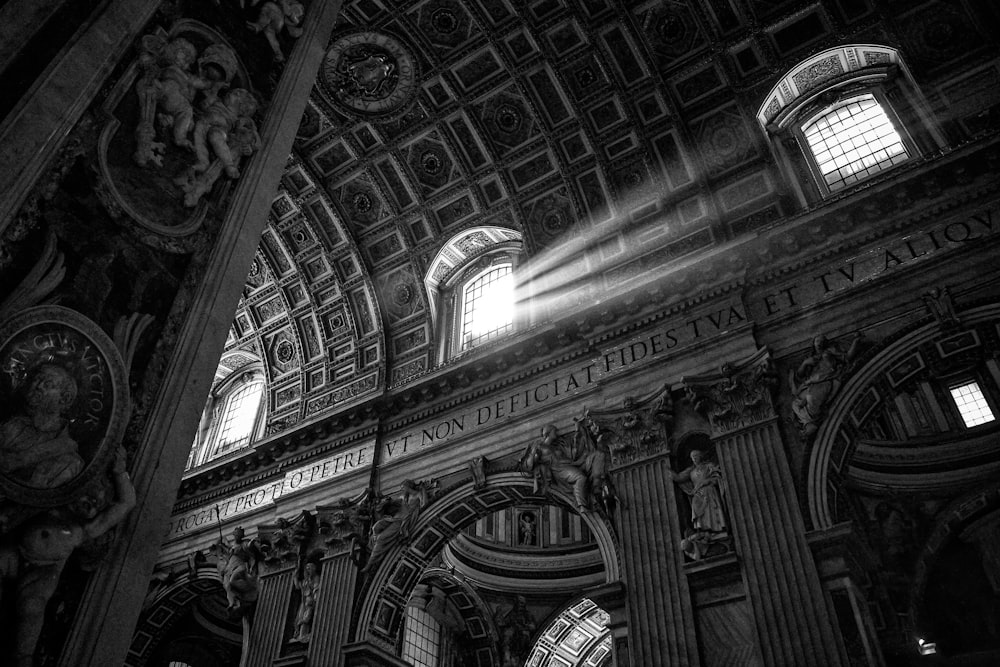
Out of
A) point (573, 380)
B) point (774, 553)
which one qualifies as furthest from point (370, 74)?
point (774, 553)

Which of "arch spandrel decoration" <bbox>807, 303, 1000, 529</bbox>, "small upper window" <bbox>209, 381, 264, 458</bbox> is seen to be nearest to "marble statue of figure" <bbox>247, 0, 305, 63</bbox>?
"arch spandrel decoration" <bbox>807, 303, 1000, 529</bbox>

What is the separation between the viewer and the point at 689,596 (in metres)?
9.85

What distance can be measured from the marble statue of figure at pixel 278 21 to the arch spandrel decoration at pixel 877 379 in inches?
317

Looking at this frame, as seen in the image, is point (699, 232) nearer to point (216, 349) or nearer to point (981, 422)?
point (981, 422)

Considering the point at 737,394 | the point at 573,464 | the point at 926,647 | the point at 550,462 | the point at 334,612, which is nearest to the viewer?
the point at 737,394

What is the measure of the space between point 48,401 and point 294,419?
42.3ft

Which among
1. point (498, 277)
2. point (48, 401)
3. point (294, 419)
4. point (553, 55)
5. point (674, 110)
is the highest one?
point (553, 55)

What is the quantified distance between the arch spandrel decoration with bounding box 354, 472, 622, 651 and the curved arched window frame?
7.13 meters

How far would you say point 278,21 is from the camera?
7984 mm

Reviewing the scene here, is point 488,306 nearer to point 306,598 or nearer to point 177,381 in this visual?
point 306,598

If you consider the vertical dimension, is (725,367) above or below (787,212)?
below

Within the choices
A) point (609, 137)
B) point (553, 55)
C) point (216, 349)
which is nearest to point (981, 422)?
point (609, 137)

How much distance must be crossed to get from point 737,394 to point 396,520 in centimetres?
624

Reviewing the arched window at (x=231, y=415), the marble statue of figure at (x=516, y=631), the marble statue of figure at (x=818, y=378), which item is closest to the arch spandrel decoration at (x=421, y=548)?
the marble statue of figure at (x=818, y=378)
